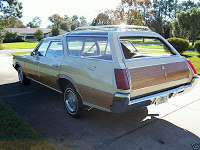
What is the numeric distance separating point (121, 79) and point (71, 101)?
1.58 metres

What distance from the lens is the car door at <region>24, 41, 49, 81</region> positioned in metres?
5.46

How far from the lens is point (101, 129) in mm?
3842

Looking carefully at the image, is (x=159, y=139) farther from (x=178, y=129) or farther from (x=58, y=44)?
(x=58, y=44)

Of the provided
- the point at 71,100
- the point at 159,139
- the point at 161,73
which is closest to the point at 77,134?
the point at 71,100

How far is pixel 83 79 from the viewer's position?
376cm

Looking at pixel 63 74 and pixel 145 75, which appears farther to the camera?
pixel 63 74

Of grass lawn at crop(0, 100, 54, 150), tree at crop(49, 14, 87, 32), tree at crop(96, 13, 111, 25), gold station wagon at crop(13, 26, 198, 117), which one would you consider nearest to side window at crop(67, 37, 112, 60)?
gold station wagon at crop(13, 26, 198, 117)

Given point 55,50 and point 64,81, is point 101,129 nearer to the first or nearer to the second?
point 64,81

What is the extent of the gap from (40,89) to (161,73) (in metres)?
4.16

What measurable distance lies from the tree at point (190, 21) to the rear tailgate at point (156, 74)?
2432 cm

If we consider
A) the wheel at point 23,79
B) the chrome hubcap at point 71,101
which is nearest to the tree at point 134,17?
the wheel at point 23,79

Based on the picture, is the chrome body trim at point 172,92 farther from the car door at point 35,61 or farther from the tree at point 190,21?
the tree at point 190,21

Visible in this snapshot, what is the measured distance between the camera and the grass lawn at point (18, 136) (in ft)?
10.4

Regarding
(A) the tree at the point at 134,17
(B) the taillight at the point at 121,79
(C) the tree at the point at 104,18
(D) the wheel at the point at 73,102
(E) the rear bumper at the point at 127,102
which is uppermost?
(C) the tree at the point at 104,18
